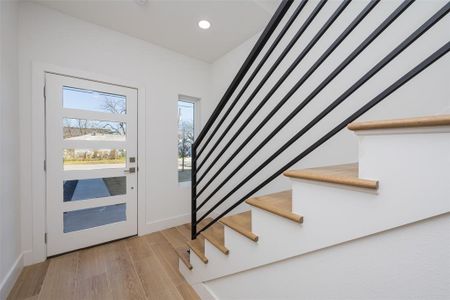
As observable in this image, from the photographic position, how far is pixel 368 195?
0.59 m

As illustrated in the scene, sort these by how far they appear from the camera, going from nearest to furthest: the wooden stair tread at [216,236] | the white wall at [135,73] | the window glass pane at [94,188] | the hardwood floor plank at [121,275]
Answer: the wooden stair tread at [216,236] → the hardwood floor plank at [121,275] → the white wall at [135,73] → the window glass pane at [94,188]

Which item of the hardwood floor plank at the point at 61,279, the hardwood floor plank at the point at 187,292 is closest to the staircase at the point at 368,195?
the hardwood floor plank at the point at 187,292

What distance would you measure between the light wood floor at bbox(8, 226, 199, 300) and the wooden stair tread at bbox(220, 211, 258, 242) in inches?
35.0

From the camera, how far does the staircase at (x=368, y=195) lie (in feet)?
1.55

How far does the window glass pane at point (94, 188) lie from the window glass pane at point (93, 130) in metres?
0.52

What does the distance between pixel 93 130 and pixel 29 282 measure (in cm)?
159

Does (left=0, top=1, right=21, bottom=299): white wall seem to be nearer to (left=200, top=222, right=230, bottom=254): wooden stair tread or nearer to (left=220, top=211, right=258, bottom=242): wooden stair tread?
(left=200, top=222, right=230, bottom=254): wooden stair tread

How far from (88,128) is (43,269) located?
1.53 metres

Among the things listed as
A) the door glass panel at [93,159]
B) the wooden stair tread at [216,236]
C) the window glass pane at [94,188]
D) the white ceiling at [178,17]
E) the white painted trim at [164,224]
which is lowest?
the white painted trim at [164,224]

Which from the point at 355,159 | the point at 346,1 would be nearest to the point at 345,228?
the point at 346,1

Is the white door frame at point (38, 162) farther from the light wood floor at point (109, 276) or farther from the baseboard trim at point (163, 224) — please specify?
the baseboard trim at point (163, 224)

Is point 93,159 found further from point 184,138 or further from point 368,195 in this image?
point 368,195

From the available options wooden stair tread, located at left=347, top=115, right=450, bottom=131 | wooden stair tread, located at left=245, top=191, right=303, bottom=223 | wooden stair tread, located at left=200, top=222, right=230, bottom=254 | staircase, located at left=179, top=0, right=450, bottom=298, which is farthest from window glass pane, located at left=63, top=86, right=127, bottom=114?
wooden stair tread, located at left=347, top=115, right=450, bottom=131

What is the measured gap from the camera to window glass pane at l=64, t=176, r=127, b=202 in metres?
2.15
